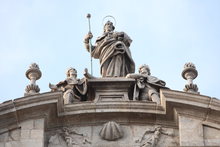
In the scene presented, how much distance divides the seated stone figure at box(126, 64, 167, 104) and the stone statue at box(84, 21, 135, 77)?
861 mm

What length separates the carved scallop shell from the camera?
21141 millimetres

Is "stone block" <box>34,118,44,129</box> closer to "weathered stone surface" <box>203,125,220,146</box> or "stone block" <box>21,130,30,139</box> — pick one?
"stone block" <box>21,130,30,139</box>

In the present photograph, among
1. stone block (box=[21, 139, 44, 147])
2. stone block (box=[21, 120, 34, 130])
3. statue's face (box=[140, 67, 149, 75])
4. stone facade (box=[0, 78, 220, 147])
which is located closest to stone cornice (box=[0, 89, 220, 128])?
stone facade (box=[0, 78, 220, 147])

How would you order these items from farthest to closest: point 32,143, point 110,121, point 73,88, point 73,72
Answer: point 73,72, point 73,88, point 110,121, point 32,143

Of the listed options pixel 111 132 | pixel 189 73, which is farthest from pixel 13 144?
pixel 189 73

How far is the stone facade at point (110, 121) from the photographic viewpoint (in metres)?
21.0

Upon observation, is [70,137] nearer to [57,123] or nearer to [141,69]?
[57,123]

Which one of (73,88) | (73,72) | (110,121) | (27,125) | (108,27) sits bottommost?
(27,125)

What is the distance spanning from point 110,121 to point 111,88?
1063mm

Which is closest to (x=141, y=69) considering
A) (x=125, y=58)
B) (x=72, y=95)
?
(x=125, y=58)

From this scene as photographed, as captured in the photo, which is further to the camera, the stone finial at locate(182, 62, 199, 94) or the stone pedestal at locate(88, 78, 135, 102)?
the stone finial at locate(182, 62, 199, 94)

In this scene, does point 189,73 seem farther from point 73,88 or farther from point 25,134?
point 25,134

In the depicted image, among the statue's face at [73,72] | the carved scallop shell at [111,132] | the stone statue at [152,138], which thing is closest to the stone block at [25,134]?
the carved scallop shell at [111,132]

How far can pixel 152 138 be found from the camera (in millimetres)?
21109
